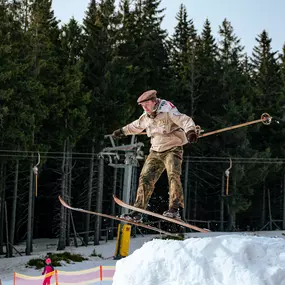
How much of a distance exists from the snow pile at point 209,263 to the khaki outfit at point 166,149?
112 cm

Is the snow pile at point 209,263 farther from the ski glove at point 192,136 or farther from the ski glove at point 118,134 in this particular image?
the ski glove at point 118,134

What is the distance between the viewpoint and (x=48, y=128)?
2675 cm

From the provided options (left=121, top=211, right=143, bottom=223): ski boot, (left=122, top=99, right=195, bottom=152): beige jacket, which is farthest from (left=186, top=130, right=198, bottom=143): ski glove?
(left=121, top=211, right=143, bottom=223): ski boot

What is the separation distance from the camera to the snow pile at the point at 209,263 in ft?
17.3

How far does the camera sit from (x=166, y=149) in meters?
7.30

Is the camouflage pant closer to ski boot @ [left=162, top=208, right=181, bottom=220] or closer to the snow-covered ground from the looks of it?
ski boot @ [left=162, top=208, right=181, bottom=220]

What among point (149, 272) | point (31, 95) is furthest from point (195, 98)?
point (149, 272)

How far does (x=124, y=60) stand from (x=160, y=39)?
7651 millimetres

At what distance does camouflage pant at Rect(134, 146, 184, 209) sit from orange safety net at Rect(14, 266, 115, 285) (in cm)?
576

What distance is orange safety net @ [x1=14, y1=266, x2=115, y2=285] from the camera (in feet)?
43.3

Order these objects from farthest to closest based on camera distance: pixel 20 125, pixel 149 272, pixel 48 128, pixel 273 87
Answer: pixel 273 87, pixel 48 128, pixel 20 125, pixel 149 272

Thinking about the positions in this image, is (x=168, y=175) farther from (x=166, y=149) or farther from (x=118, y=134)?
(x=118, y=134)

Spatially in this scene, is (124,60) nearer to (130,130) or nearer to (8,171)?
(8,171)

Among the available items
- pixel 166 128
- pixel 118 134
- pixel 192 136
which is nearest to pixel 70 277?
pixel 118 134
